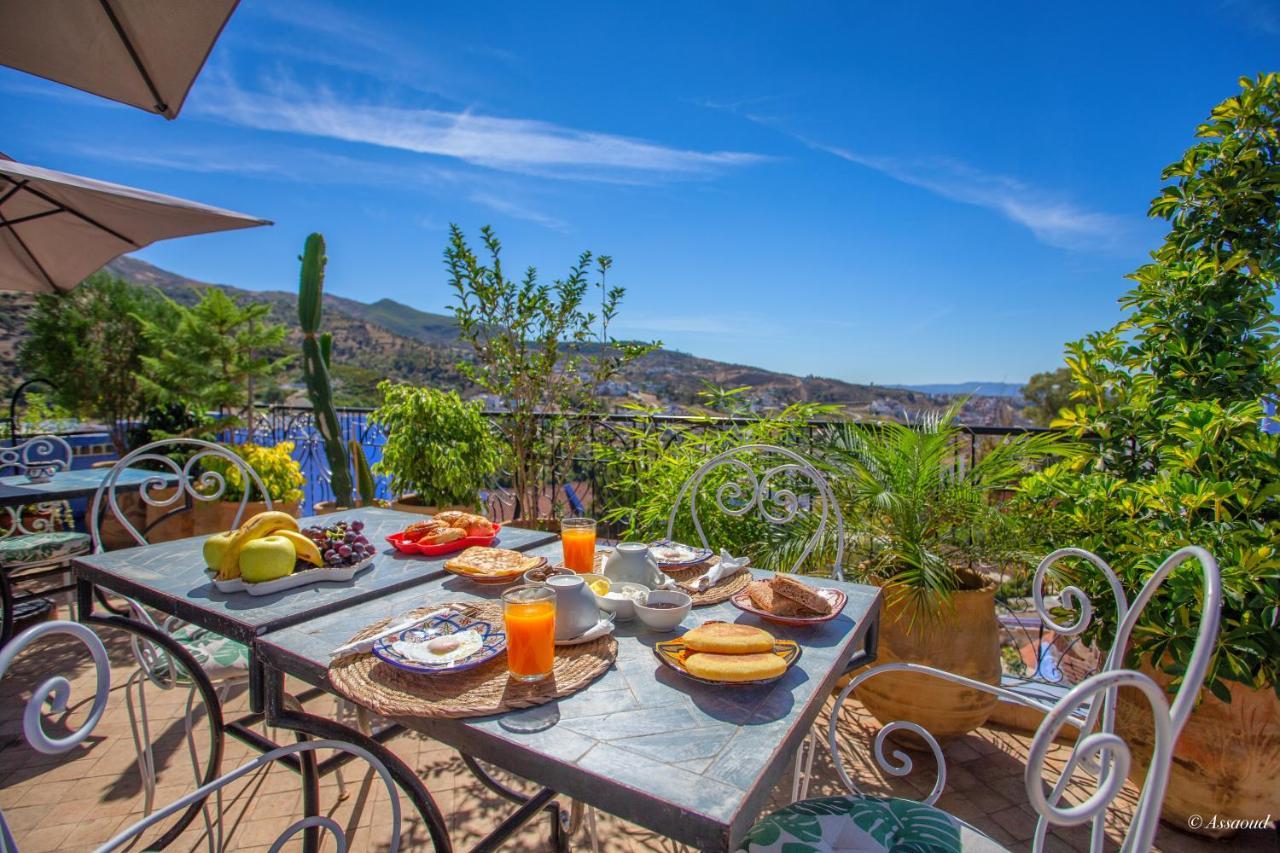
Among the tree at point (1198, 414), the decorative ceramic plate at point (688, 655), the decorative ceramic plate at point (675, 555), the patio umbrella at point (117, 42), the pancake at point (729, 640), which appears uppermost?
the patio umbrella at point (117, 42)

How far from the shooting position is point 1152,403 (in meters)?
2.25

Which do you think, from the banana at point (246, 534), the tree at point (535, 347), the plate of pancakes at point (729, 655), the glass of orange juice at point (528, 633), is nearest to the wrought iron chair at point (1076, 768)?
the plate of pancakes at point (729, 655)

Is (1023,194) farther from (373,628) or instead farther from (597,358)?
(373,628)

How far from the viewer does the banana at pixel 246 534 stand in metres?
1.47

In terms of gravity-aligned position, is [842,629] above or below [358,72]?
below

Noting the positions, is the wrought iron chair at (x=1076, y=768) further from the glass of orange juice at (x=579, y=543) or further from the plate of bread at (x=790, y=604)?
the glass of orange juice at (x=579, y=543)

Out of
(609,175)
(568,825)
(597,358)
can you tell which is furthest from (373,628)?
(609,175)

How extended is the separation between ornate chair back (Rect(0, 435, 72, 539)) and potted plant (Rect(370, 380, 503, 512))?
1.70 m

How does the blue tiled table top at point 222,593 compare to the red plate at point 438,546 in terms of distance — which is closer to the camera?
the blue tiled table top at point 222,593

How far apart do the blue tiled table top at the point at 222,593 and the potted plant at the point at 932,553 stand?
1.37 meters

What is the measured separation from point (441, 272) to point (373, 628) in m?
3.30

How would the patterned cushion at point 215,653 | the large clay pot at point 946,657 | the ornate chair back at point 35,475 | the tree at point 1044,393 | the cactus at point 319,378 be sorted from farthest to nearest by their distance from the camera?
the tree at point 1044,393
the cactus at point 319,378
the ornate chair back at point 35,475
the large clay pot at point 946,657
the patterned cushion at point 215,653

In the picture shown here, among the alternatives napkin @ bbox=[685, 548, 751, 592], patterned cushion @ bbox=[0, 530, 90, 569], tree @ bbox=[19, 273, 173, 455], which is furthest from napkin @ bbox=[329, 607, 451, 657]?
tree @ bbox=[19, 273, 173, 455]

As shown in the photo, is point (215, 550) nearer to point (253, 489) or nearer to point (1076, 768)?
point (1076, 768)
